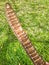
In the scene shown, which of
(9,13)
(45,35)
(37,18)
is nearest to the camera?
(9,13)

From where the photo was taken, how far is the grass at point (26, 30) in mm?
3566

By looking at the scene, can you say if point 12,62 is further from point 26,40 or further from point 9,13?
point 9,13

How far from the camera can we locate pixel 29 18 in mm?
4258

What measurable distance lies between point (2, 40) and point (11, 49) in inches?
10.7

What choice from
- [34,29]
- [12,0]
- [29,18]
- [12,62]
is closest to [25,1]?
[12,0]

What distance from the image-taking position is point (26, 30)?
13.1 ft

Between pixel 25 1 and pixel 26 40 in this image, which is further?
pixel 25 1

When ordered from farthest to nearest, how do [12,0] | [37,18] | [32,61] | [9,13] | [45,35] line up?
[12,0] < [37,18] < [45,35] < [9,13] < [32,61]

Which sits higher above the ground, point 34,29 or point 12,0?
point 12,0

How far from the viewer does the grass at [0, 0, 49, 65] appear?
3566 millimetres

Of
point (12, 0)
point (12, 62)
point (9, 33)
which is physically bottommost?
point (12, 62)

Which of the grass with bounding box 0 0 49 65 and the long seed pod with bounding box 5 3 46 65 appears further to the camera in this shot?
the grass with bounding box 0 0 49 65

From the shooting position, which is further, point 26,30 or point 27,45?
point 26,30

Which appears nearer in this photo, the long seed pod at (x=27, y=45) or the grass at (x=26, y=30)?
the long seed pod at (x=27, y=45)
